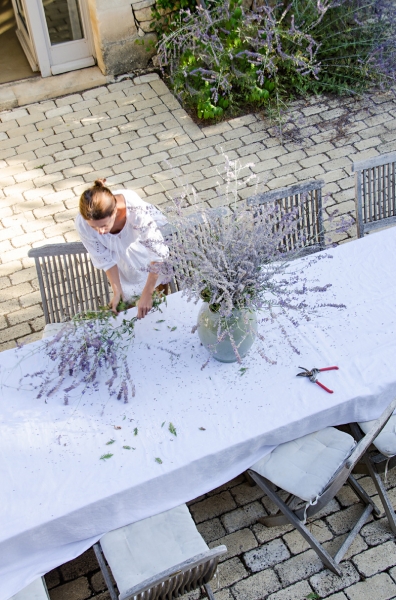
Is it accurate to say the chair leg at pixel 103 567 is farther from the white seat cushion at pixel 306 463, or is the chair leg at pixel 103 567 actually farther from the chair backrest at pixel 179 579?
the white seat cushion at pixel 306 463

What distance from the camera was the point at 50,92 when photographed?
25.6 feet

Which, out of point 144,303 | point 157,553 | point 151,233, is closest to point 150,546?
point 157,553

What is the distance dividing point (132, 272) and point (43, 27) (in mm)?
4432

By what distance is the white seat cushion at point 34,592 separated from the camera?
131 inches

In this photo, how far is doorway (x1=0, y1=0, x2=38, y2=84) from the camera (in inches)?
319

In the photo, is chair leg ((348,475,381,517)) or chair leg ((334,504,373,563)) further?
chair leg ((348,475,381,517))

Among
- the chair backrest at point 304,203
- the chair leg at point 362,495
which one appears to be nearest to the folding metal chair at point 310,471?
the chair leg at point 362,495

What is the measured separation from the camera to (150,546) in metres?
3.37

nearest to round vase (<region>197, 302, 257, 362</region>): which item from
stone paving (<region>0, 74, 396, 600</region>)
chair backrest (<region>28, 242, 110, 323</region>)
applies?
chair backrest (<region>28, 242, 110, 323</region>)

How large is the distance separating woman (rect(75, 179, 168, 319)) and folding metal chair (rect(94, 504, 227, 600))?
1.17 metres

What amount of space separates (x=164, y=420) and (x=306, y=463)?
76cm

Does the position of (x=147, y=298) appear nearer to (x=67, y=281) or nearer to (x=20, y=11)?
(x=67, y=281)

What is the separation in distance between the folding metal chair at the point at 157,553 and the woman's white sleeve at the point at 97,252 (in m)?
1.52

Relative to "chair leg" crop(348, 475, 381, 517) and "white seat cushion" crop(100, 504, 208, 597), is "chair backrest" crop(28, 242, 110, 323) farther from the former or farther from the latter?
"chair leg" crop(348, 475, 381, 517)
